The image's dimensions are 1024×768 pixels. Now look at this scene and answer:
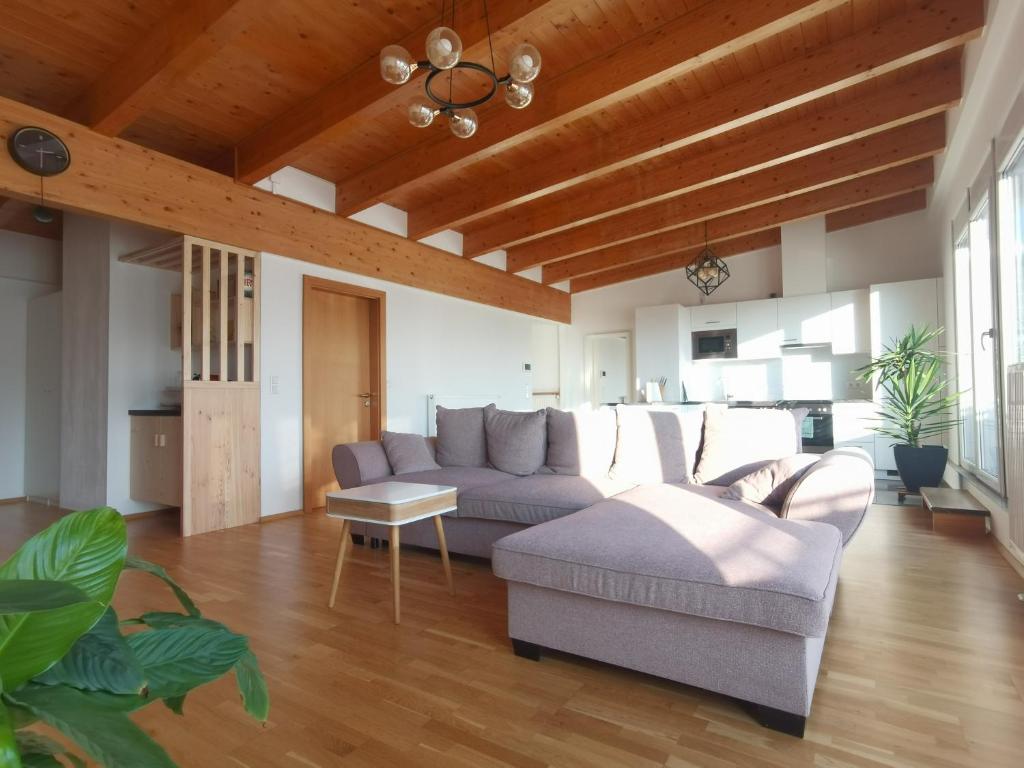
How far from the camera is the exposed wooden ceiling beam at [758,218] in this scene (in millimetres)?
6145

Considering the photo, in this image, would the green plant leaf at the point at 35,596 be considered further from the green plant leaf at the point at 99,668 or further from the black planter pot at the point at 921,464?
the black planter pot at the point at 921,464

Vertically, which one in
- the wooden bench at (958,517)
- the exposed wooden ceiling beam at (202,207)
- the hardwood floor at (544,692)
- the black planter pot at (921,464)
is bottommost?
the hardwood floor at (544,692)

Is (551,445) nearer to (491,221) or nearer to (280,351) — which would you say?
(280,351)

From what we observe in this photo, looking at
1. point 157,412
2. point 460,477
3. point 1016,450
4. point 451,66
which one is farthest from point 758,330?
point 157,412

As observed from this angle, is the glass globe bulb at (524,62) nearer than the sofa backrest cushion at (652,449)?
Yes

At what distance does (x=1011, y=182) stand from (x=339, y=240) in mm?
4882

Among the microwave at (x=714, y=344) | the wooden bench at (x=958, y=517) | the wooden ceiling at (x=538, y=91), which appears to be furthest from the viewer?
the microwave at (x=714, y=344)

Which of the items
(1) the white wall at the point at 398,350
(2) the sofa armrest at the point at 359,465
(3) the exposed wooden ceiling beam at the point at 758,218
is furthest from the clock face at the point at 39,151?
(3) the exposed wooden ceiling beam at the point at 758,218

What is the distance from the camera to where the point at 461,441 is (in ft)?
13.5

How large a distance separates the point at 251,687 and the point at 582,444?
3.25 meters

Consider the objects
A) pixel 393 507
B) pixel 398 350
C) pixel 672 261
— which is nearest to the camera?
pixel 393 507

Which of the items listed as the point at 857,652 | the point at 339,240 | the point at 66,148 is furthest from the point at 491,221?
the point at 857,652

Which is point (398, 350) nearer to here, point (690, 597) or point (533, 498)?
point (533, 498)

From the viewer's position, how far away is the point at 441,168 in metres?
4.57
